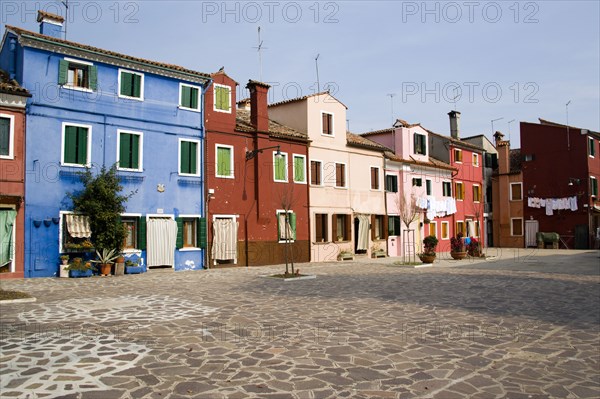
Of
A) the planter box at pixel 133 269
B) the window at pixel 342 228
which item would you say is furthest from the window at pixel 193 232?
the window at pixel 342 228

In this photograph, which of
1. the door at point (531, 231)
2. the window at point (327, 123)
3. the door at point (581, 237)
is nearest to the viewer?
the window at point (327, 123)

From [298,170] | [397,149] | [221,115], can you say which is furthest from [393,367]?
[397,149]

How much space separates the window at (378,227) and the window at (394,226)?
62 cm

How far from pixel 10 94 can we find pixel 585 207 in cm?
4209

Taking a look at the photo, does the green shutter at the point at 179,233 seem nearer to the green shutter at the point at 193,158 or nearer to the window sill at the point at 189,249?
the window sill at the point at 189,249

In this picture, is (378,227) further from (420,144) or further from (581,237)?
(581,237)

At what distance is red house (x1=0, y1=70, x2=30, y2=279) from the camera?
56.8ft

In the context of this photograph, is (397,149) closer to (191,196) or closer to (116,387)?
(191,196)

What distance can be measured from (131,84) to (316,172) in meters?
11.7

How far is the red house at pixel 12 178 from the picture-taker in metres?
17.3

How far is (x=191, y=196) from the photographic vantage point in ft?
74.8

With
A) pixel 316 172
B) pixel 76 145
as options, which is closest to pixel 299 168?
pixel 316 172

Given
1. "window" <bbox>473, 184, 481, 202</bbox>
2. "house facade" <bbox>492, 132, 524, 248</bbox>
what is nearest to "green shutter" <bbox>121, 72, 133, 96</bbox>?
"window" <bbox>473, 184, 481, 202</bbox>

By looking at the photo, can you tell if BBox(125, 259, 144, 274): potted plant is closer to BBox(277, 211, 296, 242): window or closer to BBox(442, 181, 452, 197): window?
BBox(277, 211, 296, 242): window
